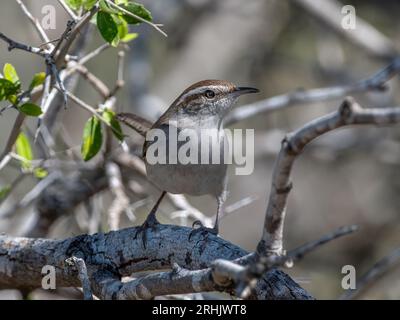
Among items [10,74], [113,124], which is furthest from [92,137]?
[10,74]

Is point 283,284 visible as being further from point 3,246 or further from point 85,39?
point 85,39

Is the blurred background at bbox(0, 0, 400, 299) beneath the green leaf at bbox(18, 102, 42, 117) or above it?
above

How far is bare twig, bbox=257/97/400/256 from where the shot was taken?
2041mm

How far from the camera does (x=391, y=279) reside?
5.88 m

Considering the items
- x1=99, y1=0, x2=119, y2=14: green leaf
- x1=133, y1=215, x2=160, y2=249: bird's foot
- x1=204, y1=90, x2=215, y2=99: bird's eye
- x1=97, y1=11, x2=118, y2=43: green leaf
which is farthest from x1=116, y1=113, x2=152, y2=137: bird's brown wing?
x1=99, y1=0, x2=119, y2=14: green leaf

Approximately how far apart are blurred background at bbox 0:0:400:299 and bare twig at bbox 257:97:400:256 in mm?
3994

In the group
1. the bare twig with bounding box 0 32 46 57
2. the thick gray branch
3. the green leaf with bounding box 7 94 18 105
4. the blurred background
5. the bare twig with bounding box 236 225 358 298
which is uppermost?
the blurred background

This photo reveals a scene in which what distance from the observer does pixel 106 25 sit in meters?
3.27

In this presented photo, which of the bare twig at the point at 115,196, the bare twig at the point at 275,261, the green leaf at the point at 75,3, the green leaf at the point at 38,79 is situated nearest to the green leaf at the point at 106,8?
the green leaf at the point at 75,3

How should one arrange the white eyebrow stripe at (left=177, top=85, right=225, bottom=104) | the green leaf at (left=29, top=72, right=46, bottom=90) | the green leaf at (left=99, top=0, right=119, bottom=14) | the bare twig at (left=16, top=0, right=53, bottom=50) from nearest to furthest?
the green leaf at (left=99, top=0, right=119, bottom=14) < the bare twig at (left=16, top=0, right=53, bottom=50) < the green leaf at (left=29, top=72, right=46, bottom=90) < the white eyebrow stripe at (left=177, top=85, right=225, bottom=104)

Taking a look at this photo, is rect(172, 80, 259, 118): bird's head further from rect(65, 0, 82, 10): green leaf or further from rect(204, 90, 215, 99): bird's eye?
rect(65, 0, 82, 10): green leaf

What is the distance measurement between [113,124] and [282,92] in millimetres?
5842

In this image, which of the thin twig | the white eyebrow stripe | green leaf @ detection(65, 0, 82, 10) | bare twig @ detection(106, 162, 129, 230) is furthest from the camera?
bare twig @ detection(106, 162, 129, 230)

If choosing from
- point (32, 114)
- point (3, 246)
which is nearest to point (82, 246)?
point (3, 246)
